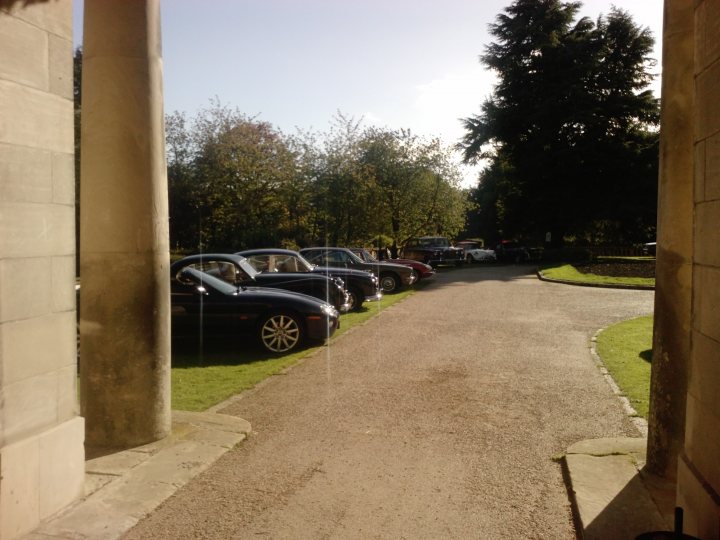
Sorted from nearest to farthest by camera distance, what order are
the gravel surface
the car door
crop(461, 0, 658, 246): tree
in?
the gravel surface → the car door → crop(461, 0, 658, 246): tree

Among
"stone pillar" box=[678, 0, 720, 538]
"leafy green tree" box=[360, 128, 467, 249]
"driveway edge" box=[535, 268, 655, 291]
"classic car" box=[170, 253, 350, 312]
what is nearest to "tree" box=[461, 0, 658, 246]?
"leafy green tree" box=[360, 128, 467, 249]

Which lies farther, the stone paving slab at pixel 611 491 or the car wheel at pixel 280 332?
the car wheel at pixel 280 332

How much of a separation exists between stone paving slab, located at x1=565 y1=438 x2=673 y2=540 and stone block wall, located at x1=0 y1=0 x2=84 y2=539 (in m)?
3.38

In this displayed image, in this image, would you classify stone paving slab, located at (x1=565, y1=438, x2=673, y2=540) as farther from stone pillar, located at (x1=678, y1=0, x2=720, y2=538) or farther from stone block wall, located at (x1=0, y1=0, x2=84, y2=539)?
stone block wall, located at (x1=0, y1=0, x2=84, y2=539)

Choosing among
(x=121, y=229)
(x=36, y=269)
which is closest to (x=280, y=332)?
(x=121, y=229)

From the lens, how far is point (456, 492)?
14.8 ft

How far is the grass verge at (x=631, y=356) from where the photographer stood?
7344 mm

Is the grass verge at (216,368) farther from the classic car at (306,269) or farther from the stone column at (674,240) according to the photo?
the stone column at (674,240)

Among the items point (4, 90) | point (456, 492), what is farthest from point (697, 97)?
point (4, 90)

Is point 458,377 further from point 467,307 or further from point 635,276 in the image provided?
point 635,276

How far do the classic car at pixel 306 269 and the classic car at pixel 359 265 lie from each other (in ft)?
8.55

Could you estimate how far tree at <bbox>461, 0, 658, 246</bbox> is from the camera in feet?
117

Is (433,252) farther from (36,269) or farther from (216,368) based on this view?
(36,269)

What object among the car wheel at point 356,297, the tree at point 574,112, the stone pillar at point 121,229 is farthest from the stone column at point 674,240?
the tree at point 574,112
